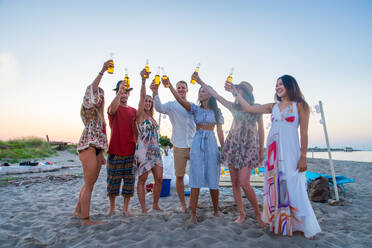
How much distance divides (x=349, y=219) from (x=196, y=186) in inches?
97.9

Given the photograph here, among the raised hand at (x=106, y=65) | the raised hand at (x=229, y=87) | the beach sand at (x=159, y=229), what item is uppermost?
the raised hand at (x=106, y=65)

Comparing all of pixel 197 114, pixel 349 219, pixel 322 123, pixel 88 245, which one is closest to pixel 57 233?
pixel 88 245

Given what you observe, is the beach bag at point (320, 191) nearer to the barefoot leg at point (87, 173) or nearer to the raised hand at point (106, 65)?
the barefoot leg at point (87, 173)

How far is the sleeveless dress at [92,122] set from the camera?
2.80m

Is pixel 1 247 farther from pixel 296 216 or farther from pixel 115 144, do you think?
pixel 296 216

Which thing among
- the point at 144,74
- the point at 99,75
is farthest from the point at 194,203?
the point at 99,75

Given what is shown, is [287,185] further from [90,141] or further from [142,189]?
[90,141]

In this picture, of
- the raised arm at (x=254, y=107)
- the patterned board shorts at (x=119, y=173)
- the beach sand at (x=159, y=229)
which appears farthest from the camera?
the patterned board shorts at (x=119, y=173)

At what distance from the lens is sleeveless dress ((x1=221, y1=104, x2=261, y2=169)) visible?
2.85 metres

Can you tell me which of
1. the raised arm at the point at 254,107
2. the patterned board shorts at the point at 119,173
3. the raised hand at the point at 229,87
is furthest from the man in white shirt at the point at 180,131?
the raised arm at the point at 254,107

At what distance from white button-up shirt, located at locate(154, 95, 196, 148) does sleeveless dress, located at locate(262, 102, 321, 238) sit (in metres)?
1.37

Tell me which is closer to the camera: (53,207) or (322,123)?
(53,207)

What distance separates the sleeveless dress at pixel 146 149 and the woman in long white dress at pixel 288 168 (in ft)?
5.47

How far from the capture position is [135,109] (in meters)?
3.57
